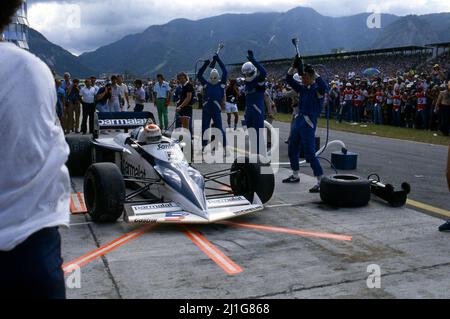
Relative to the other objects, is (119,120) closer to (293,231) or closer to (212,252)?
(293,231)

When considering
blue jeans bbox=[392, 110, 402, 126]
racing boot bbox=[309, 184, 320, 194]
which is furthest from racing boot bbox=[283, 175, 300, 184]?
blue jeans bbox=[392, 110, 402, 126]

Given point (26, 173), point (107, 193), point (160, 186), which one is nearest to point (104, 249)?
point (107, 193)

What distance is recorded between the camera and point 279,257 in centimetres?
451

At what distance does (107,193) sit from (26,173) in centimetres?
372

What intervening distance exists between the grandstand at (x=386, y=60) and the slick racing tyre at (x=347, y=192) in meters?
31.7

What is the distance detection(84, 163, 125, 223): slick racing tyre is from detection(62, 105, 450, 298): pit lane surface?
0.47ft

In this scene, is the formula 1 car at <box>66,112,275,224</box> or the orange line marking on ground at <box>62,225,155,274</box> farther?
the formula 1 car at <box>66,112,275,224</box>

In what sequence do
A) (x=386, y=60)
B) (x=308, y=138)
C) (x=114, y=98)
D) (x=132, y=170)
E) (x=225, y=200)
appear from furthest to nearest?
(x=386, y=60), (x=114, y=98), (x=308, y=138), (x=132, y=170), (x=225, y=200)

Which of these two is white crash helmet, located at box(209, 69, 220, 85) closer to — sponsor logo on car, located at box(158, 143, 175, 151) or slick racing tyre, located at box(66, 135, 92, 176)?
slick racing tyre, located at box(66, 135, 92, 176)

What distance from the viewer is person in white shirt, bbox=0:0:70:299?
5.32ft

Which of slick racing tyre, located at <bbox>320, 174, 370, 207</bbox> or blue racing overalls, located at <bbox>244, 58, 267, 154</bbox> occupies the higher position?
blue racing overalls, located at <bbox>244, 58, 267, 154</bbox>

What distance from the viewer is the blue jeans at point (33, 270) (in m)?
1.64

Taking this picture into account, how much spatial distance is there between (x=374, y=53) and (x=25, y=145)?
2113 inches
